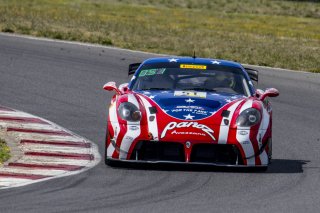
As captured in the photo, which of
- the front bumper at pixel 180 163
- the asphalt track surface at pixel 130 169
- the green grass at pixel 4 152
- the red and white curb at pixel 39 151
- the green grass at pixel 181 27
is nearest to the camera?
the asphalt track surface at pixel 130 169

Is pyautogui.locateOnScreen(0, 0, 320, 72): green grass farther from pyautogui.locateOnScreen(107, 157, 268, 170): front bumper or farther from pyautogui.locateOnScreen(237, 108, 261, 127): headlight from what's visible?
pyautogui.locateOnScreen(107, 157, 268, 170): front bumper

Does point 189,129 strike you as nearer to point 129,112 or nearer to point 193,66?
point 129,112

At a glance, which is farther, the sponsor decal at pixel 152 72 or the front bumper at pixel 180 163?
the sponsor decal at pixel 152 72

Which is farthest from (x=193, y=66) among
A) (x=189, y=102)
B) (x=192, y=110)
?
(x=192, y=110)

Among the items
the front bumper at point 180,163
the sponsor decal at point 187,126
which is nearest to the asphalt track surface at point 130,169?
the front bumper at point 180,163

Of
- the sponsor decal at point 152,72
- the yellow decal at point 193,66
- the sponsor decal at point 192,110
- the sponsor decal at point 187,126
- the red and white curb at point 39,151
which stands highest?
the yellow decal at point 193,66

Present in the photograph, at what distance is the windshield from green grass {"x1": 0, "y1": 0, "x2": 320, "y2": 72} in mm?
10368

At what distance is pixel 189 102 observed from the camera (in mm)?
11266

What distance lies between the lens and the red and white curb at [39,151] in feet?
34.6

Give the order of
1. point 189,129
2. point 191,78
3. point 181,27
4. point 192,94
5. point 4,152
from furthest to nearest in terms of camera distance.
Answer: point 181,27, point 191,78, point 4,152, point 192,94, point 189,129

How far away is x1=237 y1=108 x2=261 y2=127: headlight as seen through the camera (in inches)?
437

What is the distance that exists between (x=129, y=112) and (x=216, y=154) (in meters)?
1.02

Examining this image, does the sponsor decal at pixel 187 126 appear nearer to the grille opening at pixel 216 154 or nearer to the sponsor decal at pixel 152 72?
the grille opening at pixel 216 154

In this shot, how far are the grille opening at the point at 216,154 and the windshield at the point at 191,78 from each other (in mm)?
1276
